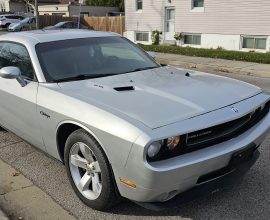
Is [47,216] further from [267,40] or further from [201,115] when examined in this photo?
[267,40]

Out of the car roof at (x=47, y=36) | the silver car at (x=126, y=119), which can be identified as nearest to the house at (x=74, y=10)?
the car roof at (x=47, y=36)

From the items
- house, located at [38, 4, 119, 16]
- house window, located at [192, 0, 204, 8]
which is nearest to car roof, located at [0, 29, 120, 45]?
house window, located at [192, 0, 204, 8]

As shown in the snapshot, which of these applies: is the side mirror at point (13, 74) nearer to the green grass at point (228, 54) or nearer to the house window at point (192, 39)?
the green grass at point (228, 54)

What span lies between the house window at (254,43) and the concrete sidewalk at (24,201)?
621 inches

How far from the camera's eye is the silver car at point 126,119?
292 cm

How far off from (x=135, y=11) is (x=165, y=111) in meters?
22.2

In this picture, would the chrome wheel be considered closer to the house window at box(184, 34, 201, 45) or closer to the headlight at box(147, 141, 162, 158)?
the headlight at box(147, 141, 162, 158)

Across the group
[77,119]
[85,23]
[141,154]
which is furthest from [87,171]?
[85,23]

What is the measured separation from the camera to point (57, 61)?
425 centimetres

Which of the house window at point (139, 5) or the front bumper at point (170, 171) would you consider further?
the house window at point (139, 5)

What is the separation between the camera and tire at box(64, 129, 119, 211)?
10.5ft

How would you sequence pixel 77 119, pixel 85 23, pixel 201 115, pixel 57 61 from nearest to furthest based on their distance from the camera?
pixel 201 115 → pixel 77 119 → pixel 57 61 → pixel 85 23

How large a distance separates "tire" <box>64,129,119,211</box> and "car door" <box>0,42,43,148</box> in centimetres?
59

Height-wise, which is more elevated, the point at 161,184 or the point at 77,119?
the point at 77,119
